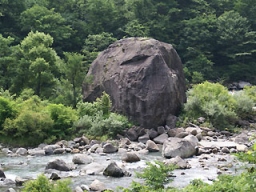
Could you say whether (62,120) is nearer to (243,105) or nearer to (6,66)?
(6,66)

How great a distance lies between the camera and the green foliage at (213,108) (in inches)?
1415

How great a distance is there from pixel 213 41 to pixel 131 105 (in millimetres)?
35810

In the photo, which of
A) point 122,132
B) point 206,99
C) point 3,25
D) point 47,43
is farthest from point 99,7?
point 122,132

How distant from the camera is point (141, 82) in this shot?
35.0m

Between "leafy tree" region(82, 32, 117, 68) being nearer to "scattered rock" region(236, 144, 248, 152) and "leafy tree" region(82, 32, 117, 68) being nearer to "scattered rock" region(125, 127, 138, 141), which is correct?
"scattered rock" region(125, 127, 138, 141)

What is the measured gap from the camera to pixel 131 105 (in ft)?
114

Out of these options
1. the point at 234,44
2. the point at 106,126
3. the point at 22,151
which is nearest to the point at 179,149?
the point at 106,126

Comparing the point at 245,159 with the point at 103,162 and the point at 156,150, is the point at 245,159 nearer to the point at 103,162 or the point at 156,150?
the point at 103,162

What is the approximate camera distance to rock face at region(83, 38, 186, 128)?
114 feet

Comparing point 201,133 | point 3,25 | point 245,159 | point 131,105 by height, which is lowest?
point 201,133

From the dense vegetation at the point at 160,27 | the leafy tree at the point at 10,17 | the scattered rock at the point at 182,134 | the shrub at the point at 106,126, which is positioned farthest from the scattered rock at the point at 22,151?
the leafy tree at the point at 10,17

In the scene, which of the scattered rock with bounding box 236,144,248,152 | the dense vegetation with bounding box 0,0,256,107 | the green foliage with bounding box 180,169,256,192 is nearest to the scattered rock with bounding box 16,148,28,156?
the scattered rock with bounding box 236,144,248,152

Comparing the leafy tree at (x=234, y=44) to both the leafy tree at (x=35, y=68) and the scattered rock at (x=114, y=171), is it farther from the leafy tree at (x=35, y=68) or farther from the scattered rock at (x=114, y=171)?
the scattered rock at (x=114, y=171)

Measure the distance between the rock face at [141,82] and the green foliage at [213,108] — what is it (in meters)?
1.20
